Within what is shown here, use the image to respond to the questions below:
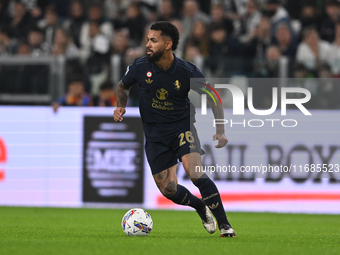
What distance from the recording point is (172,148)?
20.5ft

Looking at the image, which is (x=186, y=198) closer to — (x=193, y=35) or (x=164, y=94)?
(x=164, y=94)

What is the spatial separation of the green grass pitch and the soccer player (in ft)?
1.55

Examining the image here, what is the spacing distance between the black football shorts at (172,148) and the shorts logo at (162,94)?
0.39 metres

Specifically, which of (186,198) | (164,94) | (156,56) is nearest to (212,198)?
(186,198)

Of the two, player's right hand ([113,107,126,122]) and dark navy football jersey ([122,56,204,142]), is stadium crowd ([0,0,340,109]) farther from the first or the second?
player's right hand ([113,107,126,122])

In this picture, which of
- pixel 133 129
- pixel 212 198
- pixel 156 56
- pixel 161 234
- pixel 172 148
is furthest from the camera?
pixel 133 129

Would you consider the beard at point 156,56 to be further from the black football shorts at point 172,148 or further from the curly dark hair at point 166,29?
the black football shorts at point 172,148

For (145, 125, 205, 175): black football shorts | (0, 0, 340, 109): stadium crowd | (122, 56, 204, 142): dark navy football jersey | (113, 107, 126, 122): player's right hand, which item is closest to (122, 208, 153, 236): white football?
(145, 125, 205, 175): black football shorts

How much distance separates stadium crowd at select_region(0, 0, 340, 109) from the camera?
32.5 feet

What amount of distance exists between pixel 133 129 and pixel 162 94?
4060 millimetres

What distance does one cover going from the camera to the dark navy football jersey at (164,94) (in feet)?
20.1

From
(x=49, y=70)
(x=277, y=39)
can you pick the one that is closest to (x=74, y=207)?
(x=49, y=70)

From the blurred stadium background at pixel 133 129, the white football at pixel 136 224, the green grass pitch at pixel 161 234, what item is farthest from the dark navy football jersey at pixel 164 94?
the blurred stadium background at pixel 133 129

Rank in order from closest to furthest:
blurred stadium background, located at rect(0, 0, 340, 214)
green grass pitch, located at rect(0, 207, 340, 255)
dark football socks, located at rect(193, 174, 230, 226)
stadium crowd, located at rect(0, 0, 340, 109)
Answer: green grass pitch, located at rect(0, 207, 340, 255)
dark football socks, located at rect(193, 174, 230, 226)
blurred stadium background, located at rect(0, 0, 340, 214)
stadium crowd, located at rect(0, 0, 340, 109)
